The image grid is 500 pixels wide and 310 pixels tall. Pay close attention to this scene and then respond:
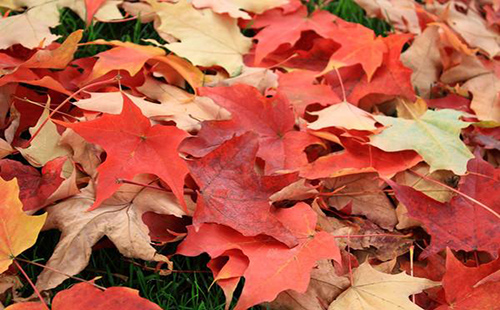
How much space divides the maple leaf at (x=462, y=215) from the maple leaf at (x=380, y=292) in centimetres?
13

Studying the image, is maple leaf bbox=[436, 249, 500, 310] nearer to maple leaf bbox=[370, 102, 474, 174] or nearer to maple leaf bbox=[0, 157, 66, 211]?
maple leaf bbox=[370, 102, 474, 174]

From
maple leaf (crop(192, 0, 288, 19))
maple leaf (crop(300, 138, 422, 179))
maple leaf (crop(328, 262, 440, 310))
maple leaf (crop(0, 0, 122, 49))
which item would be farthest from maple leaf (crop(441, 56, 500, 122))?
maple leaf (crop(0, 0, 122, 49))

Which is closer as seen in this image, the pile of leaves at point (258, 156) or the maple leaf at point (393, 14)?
the pile of leaves at point (258, 156)

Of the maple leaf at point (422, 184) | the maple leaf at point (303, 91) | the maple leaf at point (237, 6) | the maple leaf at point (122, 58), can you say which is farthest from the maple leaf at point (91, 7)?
the maple leaf at point (422, 184)

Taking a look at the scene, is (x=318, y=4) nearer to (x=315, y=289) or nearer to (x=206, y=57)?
(x=206, y=57)

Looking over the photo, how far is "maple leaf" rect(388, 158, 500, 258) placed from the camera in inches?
46.4

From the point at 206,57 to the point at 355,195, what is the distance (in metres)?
0.49

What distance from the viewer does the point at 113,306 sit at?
968 millimetres

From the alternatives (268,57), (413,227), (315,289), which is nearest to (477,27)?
(268,57)

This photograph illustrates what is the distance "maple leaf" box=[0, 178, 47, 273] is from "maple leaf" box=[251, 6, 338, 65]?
71 cm

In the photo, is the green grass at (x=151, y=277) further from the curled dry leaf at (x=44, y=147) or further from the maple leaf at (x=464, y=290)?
the maple leaf at (x=464, y=290)

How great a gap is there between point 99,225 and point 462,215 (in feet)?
2.30

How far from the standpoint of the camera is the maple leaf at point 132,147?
1056 millimetres

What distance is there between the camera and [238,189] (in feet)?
3.72
